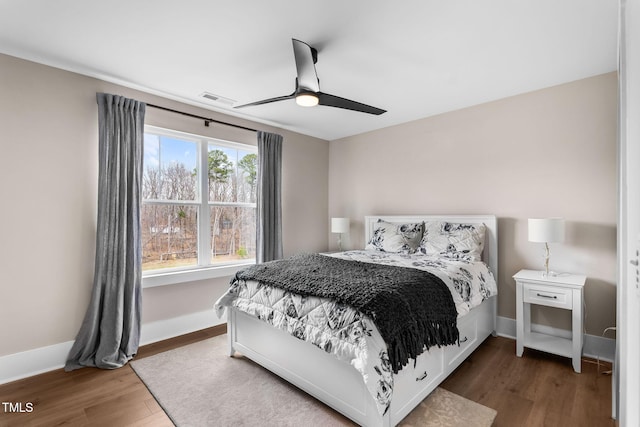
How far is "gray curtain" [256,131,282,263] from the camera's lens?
397 cm

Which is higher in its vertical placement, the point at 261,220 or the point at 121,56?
the point at 121,56

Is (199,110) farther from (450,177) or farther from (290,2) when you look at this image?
(450,177)

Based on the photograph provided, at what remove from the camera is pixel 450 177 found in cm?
376

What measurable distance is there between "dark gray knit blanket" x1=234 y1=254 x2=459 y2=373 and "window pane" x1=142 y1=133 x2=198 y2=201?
4.80 feet

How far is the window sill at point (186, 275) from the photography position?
10.4ft

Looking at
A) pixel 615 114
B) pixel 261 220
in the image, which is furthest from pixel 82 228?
pixel 615 114

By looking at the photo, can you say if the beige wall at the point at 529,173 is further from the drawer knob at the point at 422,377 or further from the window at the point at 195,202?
the window at the point at 195,202

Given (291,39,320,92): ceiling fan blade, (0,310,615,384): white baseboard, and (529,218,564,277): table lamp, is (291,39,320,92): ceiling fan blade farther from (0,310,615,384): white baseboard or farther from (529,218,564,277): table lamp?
(0,310,615,384): white baseboard

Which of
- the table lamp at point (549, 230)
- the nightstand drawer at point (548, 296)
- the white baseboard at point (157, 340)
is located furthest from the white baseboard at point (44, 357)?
the table lamp at point (549, 230)

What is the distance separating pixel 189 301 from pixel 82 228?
4.27 ft

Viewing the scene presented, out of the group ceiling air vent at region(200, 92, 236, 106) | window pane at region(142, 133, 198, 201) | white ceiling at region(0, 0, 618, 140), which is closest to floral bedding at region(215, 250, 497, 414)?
window pane at region(142, 133, 198, 201)

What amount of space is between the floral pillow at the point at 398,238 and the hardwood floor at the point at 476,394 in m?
1.29

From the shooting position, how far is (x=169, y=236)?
3.42 metres

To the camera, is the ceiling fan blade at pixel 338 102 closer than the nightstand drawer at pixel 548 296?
Yes
